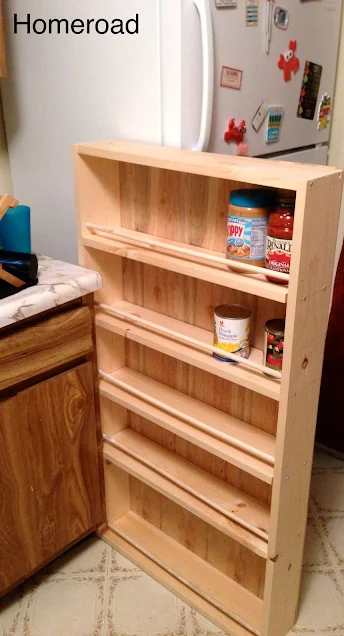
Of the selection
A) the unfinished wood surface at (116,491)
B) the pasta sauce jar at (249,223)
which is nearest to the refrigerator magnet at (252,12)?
the pasta sauce jar at (249,223)

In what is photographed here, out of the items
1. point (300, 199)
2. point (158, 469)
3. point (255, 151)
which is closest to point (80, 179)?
point (255, 151)

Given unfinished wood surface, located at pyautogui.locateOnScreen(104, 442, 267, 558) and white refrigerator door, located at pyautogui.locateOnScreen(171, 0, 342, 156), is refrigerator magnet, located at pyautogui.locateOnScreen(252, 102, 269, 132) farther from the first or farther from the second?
unfinished wood surface, located at pyautogui.locateOnScreen(104, 442, 267, 558)

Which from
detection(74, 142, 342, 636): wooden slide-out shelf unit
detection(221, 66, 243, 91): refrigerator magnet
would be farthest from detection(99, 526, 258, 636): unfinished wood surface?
detection(221, 66, 243, 91): refrigerator magnet

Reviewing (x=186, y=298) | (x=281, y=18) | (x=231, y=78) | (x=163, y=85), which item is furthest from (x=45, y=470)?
(x=281, y=18)

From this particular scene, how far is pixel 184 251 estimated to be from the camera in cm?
120

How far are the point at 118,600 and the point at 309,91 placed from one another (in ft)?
5.11

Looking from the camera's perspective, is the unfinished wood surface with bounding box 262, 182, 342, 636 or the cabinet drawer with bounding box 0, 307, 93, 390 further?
the cabinet drawer with bounding box 0, 307, 93, 390

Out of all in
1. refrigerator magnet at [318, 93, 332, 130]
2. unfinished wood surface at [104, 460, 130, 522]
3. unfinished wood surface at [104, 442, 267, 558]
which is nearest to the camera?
unfinished wood surface at [104, 442, 267, 558]

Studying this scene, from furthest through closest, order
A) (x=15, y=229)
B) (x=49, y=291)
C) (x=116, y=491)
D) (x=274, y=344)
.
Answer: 1. (x=116, y=491)
2. (x=15, y=229)
3. (x=49, y=291)
4. (x=274, y=344)

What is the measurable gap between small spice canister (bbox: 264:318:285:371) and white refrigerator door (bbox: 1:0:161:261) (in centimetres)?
53

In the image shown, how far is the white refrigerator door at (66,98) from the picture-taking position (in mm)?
1339

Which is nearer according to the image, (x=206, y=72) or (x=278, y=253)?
(x=278, y=253)

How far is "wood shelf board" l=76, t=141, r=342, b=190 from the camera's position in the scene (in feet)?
3.26

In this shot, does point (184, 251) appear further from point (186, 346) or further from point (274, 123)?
point (274, 123)
